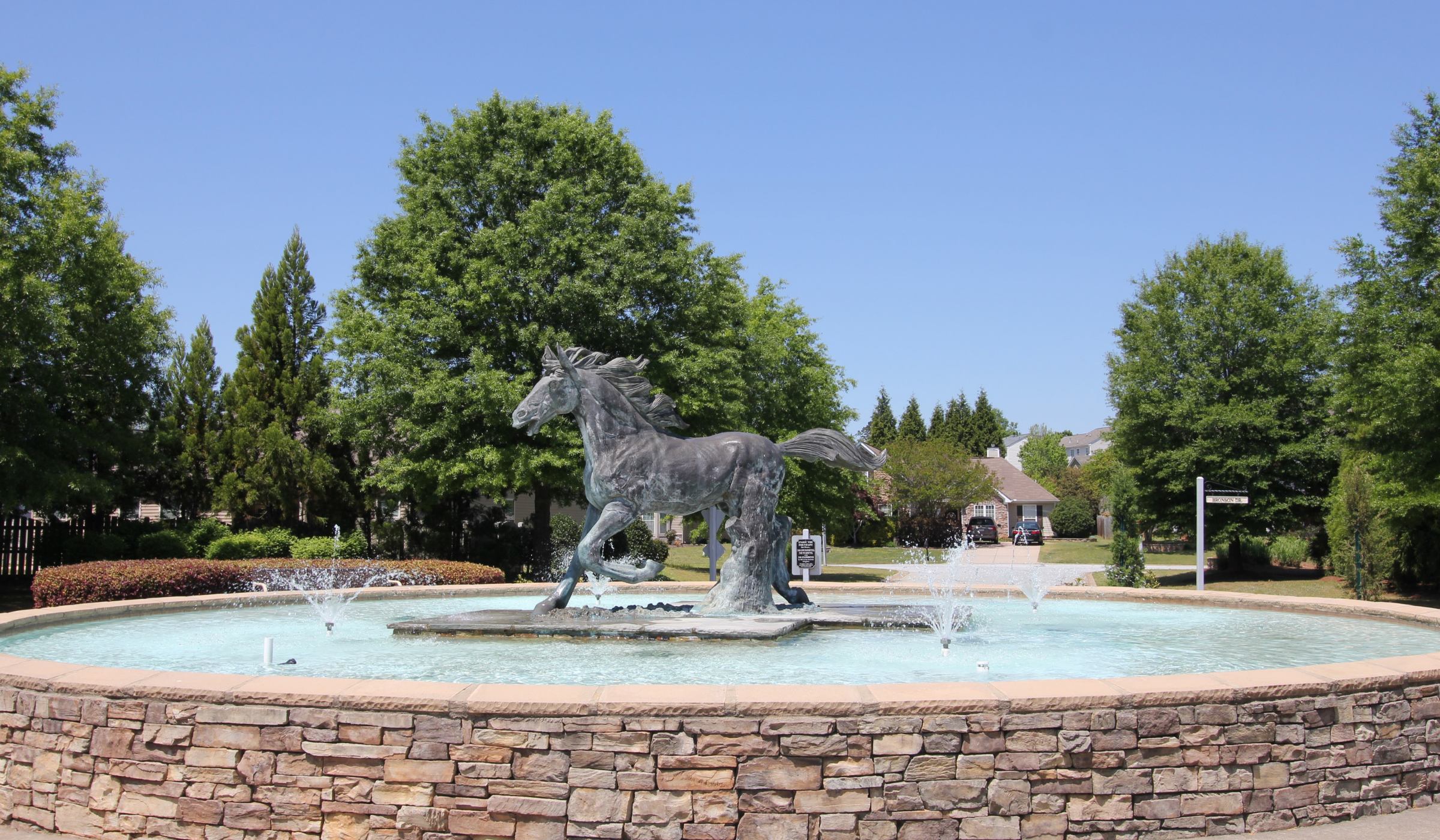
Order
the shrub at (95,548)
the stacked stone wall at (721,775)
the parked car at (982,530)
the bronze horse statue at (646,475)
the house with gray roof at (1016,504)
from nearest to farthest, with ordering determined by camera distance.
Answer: the stacked stone wall at (721,775) → the bronze horse statue at (646,475) → the shrub at (95,548) → the parked car at (982,530) → the house with gray roof at (1016,504)

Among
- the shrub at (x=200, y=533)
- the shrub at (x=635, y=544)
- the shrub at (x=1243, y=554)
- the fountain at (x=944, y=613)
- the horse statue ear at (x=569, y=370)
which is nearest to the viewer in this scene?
the fountain at (x=944, y=613)

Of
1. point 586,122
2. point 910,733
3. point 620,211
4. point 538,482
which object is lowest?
point 910,733

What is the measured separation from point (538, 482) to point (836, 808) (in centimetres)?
2186

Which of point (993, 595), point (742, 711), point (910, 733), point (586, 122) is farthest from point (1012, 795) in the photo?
point (586, 122)

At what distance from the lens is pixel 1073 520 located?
6544cm

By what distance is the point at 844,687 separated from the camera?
5.50 meters

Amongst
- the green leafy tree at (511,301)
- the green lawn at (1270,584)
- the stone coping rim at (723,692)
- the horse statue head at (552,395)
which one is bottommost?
the green lawn at (1270,584)

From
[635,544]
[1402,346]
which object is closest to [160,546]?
[635,544]

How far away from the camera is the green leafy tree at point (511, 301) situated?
80.3ft

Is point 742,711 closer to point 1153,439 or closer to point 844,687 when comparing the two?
point 844,687

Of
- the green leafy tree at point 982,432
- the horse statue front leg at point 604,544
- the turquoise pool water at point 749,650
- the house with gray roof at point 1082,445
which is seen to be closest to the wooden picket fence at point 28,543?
the turquoise pool water at point 749,650

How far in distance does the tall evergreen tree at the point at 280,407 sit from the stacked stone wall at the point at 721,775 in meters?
22.8

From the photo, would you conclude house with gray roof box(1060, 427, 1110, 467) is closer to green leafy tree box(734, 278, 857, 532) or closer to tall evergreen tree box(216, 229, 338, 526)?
green leafy tree box(734, 278, 857, 532)

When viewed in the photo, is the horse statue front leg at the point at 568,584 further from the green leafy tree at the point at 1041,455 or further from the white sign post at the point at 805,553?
the green leafy tree at the point at 1041,455
